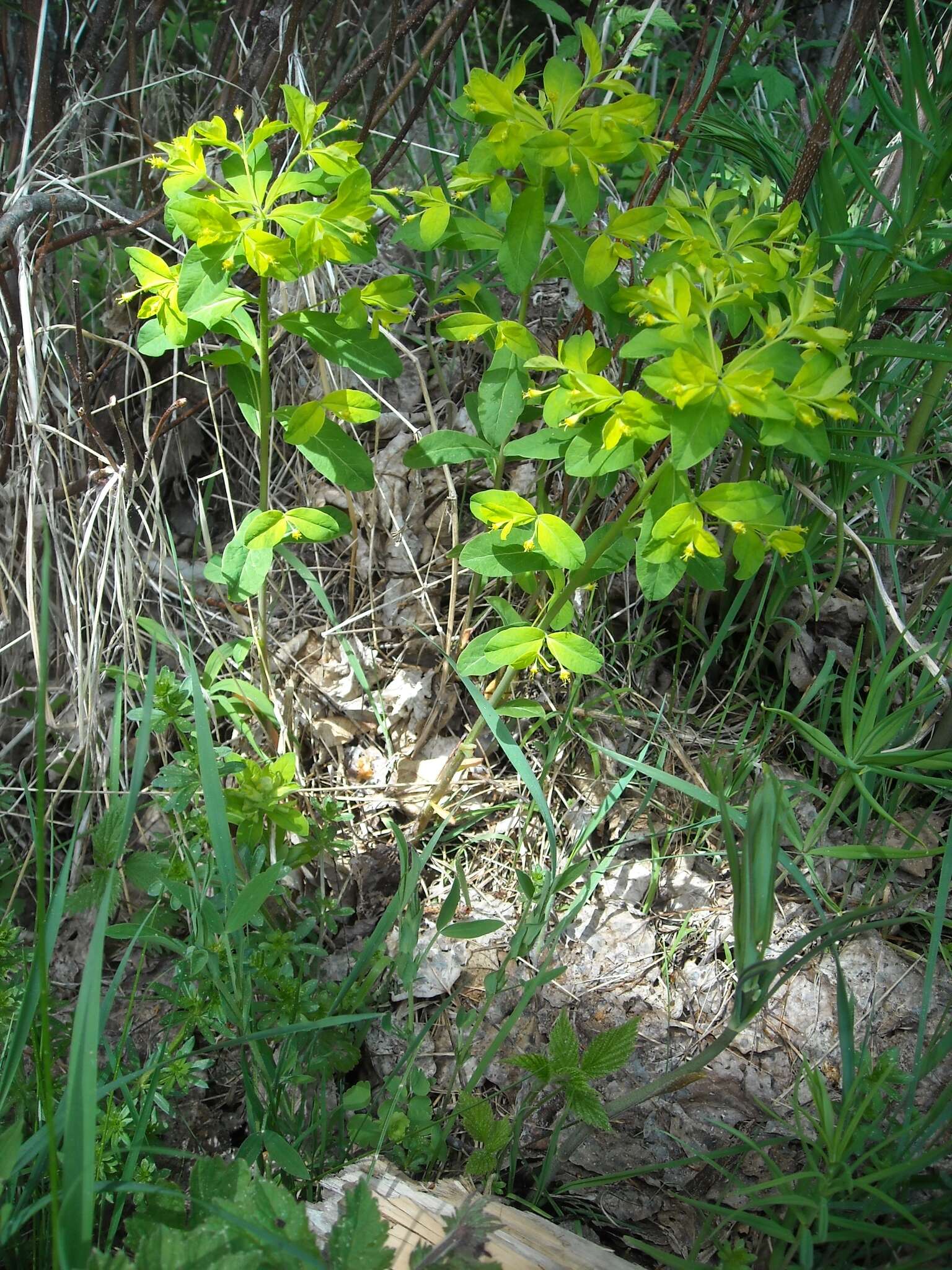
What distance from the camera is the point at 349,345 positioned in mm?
1555

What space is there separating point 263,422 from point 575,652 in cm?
69

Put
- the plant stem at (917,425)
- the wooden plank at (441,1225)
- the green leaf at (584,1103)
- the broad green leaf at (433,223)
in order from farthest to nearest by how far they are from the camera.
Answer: the plant stem at (917,425)
the broad green leaf at (433,223)
the green leaf at (584,1103)
the wooden plank at (441,1225)

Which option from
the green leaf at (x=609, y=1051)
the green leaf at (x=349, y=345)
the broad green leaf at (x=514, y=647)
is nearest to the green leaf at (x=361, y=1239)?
the green leaf at (x=609, y=1051)

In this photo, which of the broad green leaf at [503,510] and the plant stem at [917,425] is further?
the plant stem at [917,425]

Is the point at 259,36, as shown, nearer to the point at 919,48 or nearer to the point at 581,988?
the point at 919,48

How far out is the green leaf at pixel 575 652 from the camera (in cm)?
161

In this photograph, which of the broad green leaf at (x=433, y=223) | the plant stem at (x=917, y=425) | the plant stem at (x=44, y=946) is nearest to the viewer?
the plant stem at (x=44, y=946)

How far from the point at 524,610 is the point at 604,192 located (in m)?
1.06

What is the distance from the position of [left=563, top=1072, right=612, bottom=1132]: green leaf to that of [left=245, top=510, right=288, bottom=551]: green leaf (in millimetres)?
1001

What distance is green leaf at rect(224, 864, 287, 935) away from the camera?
1357 millimetres

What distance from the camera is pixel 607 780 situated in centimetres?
200

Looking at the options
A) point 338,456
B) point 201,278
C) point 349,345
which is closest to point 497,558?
point 338,456

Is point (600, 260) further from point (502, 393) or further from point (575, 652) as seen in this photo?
point (575, 652)

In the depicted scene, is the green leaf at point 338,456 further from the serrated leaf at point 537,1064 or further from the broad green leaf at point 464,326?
the serrated leaf at point 537,1064
